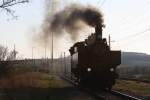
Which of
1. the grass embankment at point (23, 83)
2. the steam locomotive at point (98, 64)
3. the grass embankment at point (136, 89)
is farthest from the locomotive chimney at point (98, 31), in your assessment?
the grass embankment at point (23, 83)

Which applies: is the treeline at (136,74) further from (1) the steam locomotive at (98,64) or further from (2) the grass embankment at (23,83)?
(1) the steam locomotive at (98,64)

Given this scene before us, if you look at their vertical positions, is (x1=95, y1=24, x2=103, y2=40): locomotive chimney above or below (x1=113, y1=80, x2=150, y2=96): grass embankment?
above

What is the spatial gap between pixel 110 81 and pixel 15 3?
13.9 m

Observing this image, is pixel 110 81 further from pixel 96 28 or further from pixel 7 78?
pixel 7 78

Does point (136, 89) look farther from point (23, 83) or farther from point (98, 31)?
point (23, 83)

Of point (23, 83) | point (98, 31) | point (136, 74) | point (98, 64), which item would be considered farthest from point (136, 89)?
point (136, 74)

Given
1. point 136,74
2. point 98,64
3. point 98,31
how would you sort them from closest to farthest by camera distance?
point 98,64 < point 98,31 < point 136,74

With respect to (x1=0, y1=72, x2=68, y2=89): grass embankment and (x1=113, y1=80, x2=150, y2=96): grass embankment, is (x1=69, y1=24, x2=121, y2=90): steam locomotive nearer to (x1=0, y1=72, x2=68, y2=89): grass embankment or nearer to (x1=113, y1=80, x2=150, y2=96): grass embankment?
(x1=113, y1=80, x2=150, y2=96): grass embankment

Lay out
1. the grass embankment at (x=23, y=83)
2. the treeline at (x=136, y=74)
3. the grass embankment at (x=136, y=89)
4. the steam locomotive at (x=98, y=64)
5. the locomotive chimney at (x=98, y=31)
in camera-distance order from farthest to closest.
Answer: the treeline at (x=136, y=74), the grass embankment at (x=23, y=83), the locomotive chimney at (x=98, y=31), the steam locomotive at (x=98, y=64), the grass embankment at (x=136, y=89)

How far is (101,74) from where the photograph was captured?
97.7 feet

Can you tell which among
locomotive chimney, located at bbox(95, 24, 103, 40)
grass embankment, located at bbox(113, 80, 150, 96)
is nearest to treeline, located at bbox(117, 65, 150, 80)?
grass embankment, located at bbox(113, 80, 150, 96)

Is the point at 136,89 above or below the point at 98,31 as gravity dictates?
below

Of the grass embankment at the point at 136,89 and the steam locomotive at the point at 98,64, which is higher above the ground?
the steam locomotive at the point at 98,64

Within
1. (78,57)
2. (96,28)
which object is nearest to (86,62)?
(78,57)
